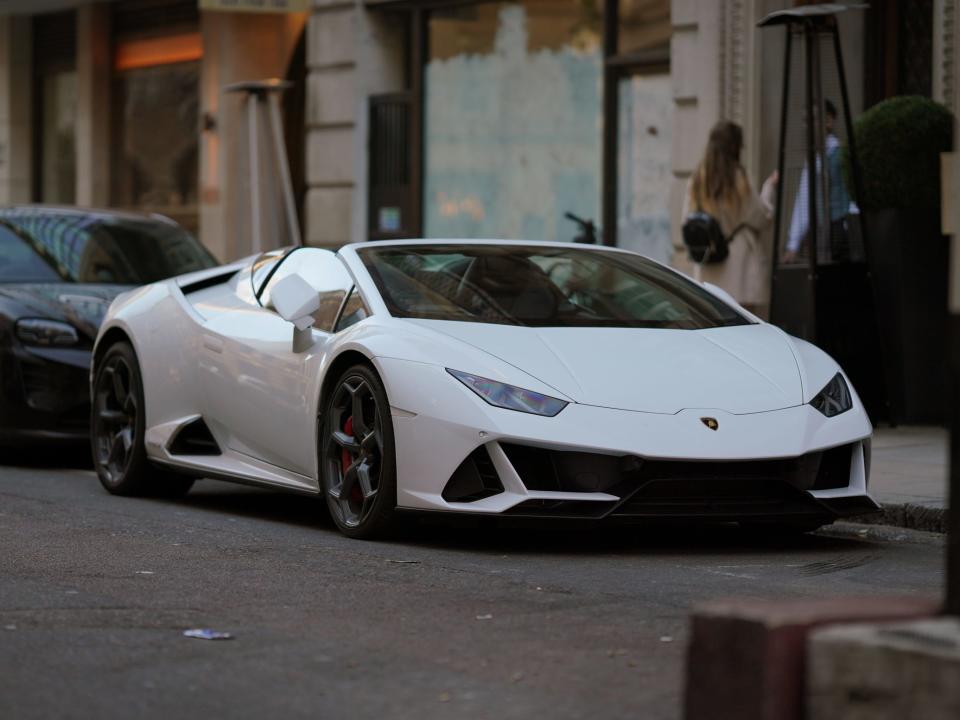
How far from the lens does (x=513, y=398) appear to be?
21.9 ft

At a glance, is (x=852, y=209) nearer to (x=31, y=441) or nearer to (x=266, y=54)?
(x=31, y=441)

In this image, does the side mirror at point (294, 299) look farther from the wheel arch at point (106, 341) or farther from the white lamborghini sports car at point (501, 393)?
the wheel arch at point (106, 341)

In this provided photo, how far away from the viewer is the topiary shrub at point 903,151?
12.3 meters

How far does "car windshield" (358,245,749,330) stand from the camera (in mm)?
7520

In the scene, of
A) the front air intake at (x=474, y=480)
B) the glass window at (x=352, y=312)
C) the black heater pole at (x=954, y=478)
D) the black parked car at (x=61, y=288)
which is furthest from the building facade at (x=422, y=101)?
the black heater pole at (x=954, y=478)

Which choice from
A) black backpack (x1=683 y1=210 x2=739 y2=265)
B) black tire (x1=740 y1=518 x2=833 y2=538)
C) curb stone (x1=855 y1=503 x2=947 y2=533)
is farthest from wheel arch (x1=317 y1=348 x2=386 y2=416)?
black backpack (x1=683 y1=210 x2=739 y2=265)

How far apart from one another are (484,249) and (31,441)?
3.46 meters

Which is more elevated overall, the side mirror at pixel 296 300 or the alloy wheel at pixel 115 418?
the side mirror at pixel 296 300

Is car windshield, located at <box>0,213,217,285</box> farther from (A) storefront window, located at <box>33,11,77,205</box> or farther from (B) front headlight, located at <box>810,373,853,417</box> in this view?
(A) storefront window, located at <box>33,11,77,205</box>

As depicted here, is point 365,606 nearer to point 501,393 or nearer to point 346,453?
point 501,393

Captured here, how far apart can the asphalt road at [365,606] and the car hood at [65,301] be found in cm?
221

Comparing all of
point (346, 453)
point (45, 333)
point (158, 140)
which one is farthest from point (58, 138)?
point (346, 453)

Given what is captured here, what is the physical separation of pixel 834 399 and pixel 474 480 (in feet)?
4.67

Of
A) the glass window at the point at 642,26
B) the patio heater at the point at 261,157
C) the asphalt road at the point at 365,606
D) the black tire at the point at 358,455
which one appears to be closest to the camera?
the asphalt road at the point at 365,606
